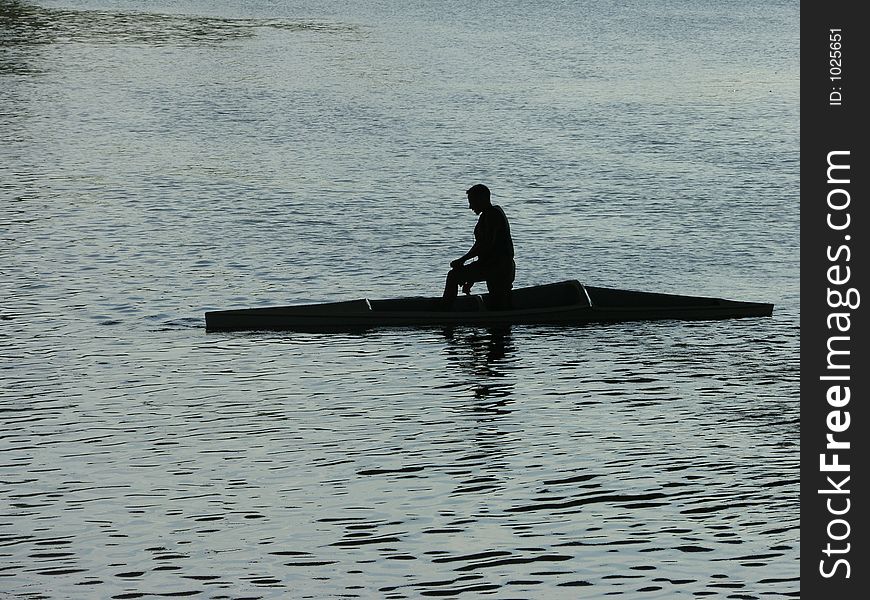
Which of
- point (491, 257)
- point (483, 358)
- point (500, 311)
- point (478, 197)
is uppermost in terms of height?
point (478, 197)

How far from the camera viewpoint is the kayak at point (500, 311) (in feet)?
86.5

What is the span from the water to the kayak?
0.39 meters

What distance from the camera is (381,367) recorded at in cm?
2403

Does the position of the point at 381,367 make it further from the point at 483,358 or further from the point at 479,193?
the point at 479,193

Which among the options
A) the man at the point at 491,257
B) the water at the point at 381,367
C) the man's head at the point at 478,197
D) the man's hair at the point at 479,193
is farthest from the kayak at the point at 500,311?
the man's hair at the point at 479,193

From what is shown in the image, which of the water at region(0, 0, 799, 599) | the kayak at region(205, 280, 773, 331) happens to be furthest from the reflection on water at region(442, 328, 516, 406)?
the kayak at region(205, 280, 773, 331)

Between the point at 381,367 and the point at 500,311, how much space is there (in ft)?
10.8

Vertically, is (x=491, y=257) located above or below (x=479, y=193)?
below

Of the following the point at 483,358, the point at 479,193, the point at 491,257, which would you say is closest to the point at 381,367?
the point at 483,358

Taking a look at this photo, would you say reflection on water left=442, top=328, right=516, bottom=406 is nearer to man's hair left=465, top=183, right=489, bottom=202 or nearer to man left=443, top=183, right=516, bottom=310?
man left=443, top=183, right=516, bottom=310

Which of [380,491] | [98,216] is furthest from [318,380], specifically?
[98,216]

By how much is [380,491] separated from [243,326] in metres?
8.96

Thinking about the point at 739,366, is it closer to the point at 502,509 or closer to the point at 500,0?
the point at 502,509

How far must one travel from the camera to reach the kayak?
1038 inches
